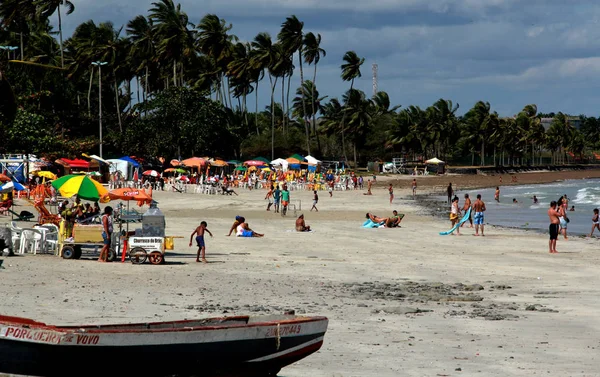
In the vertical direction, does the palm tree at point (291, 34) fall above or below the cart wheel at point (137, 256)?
above

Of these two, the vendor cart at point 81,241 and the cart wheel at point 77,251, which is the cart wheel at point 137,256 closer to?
the vendor cart at point 81,241

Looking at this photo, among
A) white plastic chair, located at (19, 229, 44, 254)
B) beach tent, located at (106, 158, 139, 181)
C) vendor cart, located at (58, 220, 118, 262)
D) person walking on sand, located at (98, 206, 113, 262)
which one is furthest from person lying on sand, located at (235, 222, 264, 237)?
beach tent, located at (106, 158, 139, 181)

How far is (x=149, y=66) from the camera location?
8688 centimetres

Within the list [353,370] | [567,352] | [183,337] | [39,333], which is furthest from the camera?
[567,352]

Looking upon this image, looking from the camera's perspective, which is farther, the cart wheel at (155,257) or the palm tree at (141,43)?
the palm tree at (141,43)

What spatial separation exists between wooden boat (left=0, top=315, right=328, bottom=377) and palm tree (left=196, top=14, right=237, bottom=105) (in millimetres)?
80436

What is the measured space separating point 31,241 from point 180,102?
161 feet

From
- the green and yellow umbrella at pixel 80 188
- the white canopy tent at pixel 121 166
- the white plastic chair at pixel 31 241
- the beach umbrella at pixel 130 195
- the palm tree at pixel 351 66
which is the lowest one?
the white plastic chair at pixel 31 241

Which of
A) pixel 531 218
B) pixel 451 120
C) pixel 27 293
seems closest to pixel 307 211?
pixel 531 218

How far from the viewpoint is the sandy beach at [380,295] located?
1105cm

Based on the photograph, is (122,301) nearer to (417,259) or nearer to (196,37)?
(417,259)

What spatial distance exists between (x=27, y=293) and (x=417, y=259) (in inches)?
438

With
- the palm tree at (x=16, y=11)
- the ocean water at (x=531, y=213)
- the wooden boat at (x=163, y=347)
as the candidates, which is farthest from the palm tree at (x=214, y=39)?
the wooden boat at (x=163, y=347)

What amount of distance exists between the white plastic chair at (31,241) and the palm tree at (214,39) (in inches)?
2716
